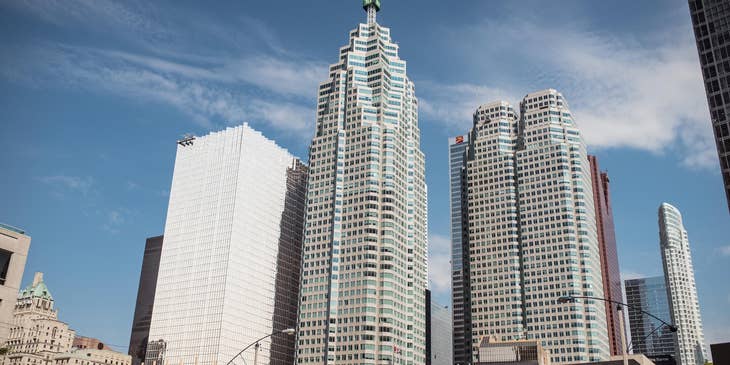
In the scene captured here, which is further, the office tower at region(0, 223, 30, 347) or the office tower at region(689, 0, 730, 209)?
the office tower at region(689, 0, 730, 209)

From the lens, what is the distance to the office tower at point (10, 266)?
52656 mm

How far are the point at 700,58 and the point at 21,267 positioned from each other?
12377 cm

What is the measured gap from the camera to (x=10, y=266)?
5409 centimetres

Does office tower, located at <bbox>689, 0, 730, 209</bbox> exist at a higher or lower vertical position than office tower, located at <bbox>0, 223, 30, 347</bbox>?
higher

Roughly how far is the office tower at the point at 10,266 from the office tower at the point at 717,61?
10912 centimetres

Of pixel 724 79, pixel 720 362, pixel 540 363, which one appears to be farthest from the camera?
pixel 540 363

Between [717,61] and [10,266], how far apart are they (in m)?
125

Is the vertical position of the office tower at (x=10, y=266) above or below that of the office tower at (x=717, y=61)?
below

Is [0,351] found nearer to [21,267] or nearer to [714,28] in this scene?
[21,267]

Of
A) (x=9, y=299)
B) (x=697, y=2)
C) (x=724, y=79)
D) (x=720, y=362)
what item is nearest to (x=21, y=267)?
(x=9, y=299)

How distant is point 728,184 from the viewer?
117938 mm

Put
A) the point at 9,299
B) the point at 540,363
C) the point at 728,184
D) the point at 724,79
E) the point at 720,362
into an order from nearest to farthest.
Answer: the point at 9,299
the point at 720,362
the point at 728,184
the point at 724,79
the point at 540,363

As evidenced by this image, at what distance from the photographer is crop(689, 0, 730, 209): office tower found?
122 metres

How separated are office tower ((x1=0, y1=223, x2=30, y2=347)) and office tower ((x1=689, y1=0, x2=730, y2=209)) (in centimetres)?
10912
